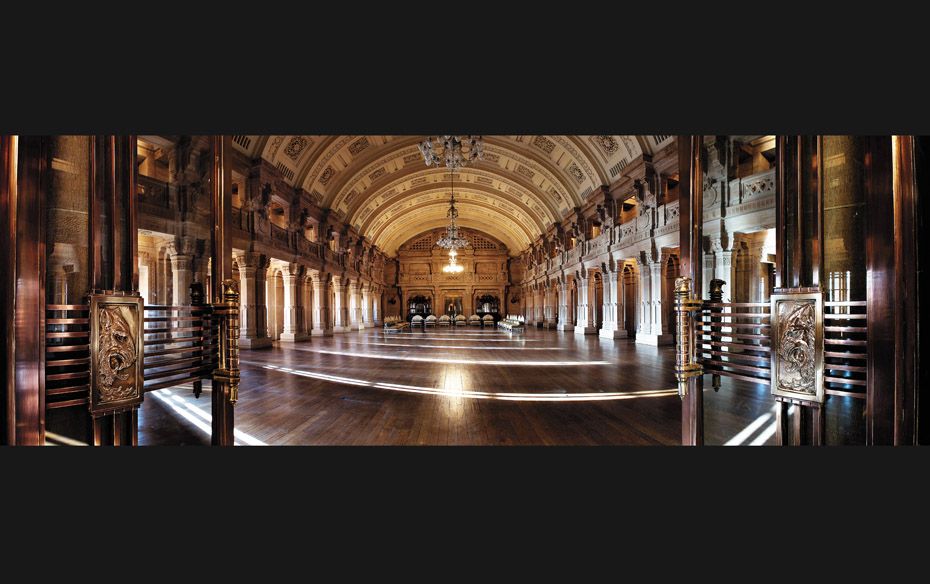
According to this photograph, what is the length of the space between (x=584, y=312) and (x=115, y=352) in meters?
15.5

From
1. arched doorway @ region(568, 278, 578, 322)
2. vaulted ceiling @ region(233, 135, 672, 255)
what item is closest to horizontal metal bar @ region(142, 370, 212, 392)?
vaulted ceiling @ region(233, 135, 672, 255)

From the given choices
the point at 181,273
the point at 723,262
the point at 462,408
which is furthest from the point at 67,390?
the point at 723,262

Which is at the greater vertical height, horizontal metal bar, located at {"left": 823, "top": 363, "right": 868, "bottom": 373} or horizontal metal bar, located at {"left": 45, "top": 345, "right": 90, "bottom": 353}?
horizontal metal bar, located at {"left": 45, "top": 345, "right": 90, "bottom": 353}

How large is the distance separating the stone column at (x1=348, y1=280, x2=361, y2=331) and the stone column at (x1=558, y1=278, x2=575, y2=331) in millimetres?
11412

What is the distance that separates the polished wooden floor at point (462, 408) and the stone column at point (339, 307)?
12356 mm

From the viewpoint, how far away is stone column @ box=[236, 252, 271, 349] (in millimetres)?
10133

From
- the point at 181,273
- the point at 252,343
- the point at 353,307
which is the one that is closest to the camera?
the point at 181,273

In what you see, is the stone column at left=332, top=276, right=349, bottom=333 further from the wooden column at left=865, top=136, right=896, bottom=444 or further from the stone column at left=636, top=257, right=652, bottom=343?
the wooden column at left=865, top=136, right=896, bottom=444

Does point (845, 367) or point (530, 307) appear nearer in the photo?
point (845, 367)

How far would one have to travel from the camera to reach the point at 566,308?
18.2m

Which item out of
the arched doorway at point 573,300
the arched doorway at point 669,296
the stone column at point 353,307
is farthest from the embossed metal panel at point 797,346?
the stone column at point 353,307

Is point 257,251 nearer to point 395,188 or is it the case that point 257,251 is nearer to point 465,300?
point 395,188

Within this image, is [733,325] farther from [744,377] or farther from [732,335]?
[744,377]

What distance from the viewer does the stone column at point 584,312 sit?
600 inches
